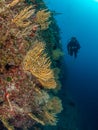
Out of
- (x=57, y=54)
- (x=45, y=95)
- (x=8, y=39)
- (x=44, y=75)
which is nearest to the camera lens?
(x=44, y=75)

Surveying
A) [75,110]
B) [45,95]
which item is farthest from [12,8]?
[75,110]

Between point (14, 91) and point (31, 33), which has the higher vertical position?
point (31, 33)

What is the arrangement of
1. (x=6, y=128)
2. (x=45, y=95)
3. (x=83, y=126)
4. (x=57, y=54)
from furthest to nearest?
(x=83, y=126)
(x=57, y=54)
(x=45, y=95)
(x=6, y=128)

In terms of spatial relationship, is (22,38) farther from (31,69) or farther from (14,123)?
(14,123)

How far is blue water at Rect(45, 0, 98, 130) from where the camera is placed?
16344mm

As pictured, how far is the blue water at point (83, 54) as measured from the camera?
16.3 m

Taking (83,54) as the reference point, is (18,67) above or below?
below

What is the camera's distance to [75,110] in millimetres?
13625

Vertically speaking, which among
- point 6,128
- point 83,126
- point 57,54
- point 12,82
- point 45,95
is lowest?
point 83,126

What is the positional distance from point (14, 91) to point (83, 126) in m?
9.45

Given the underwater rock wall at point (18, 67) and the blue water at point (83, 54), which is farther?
the blue water at point (83, 54)

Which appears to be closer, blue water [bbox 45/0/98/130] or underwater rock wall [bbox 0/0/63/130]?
underwater rock wall [bbox 0/0/63/130]

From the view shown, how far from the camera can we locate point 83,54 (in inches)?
1255

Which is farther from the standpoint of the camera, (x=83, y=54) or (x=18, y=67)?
(x=83, y=54)
